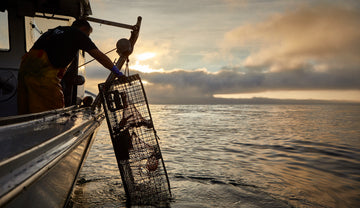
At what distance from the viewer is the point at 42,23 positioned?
4.80m

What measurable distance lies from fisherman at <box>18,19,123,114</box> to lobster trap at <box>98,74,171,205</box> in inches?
16.0

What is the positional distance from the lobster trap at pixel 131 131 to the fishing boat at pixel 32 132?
0.26 metres

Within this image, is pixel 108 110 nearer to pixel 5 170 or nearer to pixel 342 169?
pixel 5 170

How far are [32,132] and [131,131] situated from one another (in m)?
1.66

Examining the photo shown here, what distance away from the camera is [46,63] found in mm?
2678

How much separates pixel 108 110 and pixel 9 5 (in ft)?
8.98

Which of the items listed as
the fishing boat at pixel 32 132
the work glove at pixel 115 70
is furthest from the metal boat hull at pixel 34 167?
the work glove at pixel 115 70

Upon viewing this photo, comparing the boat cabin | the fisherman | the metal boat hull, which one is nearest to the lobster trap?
the fisherman

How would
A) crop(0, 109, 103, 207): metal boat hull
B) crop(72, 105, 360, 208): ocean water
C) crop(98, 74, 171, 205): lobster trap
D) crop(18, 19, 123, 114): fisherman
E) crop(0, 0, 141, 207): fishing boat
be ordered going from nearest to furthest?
crop(0, 109, 103, 207): metal boat hull → crop(0, 0, 141, 207): fishing boat → crop(18, 19, 123, 114): fisherman → crop(98, 74, 171, 205): lobster trap → crop(72, 105, 360, 208): ocean water

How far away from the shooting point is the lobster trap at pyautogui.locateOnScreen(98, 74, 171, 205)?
3039 mm

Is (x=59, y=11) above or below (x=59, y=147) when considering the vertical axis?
above

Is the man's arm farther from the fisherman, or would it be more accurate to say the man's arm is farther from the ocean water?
the ocean water

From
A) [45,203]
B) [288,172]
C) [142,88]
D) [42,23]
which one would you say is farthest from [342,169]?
[42,23]

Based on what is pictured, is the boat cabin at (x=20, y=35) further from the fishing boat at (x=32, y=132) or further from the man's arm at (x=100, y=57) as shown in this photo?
the man's arm at (x=100, y=57)
